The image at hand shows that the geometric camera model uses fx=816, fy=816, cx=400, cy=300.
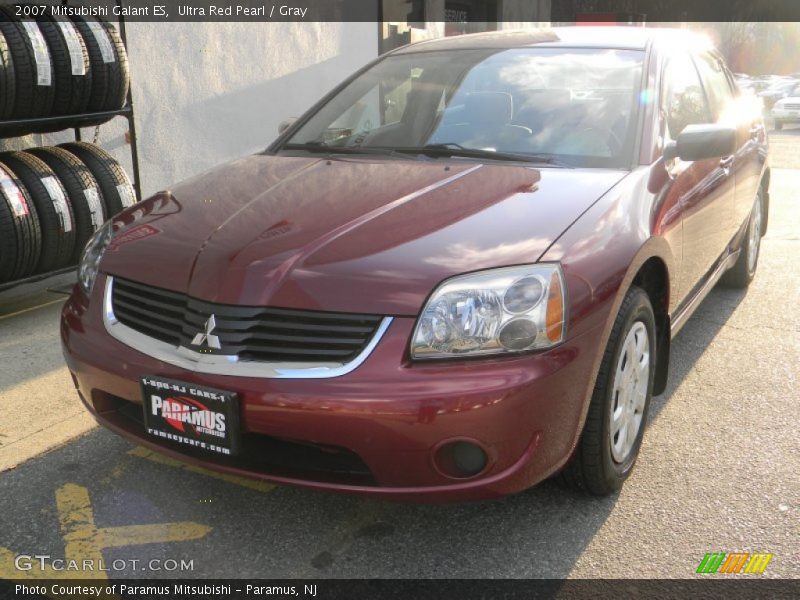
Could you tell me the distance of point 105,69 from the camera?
504cm

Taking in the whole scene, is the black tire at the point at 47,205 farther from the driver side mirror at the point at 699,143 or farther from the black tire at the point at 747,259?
the black tire at the point at 747,259

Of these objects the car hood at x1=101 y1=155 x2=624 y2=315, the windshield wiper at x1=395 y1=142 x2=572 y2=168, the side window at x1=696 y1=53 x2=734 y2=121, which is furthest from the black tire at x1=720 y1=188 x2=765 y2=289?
the car hood at x1=101 y1=155 x2=624 y2=315

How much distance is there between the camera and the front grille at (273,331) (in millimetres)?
2184

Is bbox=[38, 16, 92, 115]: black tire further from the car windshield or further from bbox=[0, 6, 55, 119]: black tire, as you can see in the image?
the car windshield

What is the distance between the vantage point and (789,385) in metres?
3.71

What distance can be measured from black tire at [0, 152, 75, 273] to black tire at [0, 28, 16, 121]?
12.0 inches

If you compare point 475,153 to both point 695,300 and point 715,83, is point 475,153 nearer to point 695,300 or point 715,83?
point 695,300

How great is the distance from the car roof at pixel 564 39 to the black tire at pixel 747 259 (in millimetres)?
1402

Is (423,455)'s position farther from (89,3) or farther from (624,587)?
(89,3)

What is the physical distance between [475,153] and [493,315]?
1139 mm

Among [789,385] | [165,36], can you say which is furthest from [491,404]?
[165,36]

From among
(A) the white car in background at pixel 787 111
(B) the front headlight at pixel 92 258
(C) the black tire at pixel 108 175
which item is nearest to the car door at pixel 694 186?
(B) the front headlight at pixel 92 258

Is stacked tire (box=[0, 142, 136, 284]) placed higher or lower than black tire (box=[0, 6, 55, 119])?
lower

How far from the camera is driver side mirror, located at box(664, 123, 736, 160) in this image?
3.08m
